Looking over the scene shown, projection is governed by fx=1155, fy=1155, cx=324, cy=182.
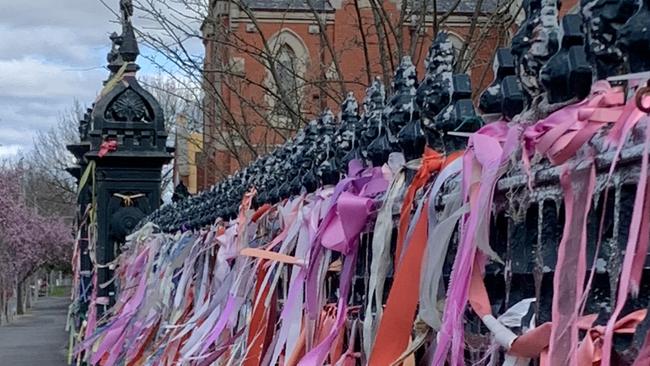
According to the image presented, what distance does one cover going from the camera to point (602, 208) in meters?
1.52

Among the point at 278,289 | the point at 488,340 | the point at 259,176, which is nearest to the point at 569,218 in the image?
the point at 488,340

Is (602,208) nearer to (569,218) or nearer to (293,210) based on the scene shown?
(569,218)

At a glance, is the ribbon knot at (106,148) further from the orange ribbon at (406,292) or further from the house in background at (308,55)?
the orange ribbon at (406,292)

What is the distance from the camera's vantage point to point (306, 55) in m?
15.5

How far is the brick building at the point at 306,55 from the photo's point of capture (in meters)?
7.91

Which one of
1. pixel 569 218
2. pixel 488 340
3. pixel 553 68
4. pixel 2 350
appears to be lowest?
pixel 2 350

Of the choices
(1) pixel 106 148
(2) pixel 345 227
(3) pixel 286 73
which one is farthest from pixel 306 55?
(2) pixel 345 227

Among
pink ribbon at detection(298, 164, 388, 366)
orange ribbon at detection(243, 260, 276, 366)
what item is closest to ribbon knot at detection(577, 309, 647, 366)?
pink ribbon at detection(298, 164, 388, 366)

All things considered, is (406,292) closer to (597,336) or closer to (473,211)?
(473,211)

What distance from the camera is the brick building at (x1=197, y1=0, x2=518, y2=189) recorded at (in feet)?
26.0

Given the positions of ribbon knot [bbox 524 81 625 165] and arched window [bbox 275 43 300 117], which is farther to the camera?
arched window [bbox 275 43 300 117]

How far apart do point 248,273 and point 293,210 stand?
507 mm

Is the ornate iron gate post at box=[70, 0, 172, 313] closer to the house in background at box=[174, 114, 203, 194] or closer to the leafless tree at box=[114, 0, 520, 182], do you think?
the leafless tree at box=[114, 0, 520, 182]

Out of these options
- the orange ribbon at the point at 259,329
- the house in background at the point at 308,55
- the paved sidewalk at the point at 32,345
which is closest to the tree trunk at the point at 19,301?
the paved sidewalk at the point at 32,345
